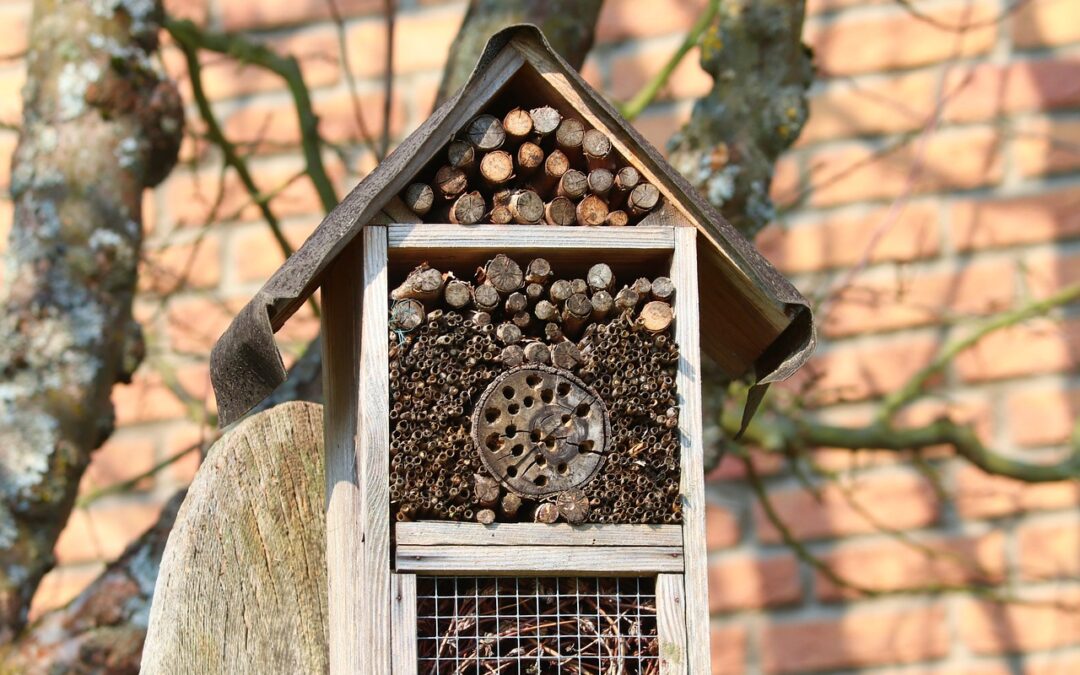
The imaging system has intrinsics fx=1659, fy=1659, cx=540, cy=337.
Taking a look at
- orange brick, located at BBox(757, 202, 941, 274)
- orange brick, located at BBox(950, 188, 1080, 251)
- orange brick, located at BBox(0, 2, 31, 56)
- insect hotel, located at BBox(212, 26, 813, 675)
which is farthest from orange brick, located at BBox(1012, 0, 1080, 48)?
orange brick, located at BBox(0, 2, 31, 56)

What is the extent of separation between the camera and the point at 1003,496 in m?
3.55

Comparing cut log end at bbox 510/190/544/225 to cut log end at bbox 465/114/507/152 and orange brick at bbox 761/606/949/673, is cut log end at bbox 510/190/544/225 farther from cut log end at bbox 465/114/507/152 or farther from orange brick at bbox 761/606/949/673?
orange brick at bbox 761/606/949/673

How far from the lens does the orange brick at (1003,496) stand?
3.54 metres

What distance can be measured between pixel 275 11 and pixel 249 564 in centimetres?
207

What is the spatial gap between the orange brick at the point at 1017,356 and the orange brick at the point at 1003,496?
10 cm

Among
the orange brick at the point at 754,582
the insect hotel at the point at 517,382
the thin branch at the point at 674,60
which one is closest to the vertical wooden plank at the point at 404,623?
the insect hotel at the point at 517,382

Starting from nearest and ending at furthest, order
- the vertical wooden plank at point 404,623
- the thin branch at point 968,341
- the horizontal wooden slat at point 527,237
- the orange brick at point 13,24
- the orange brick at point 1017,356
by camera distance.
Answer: the vertical wooden plank at point 404,623, the horizontal wooden slat at point 527,237, the thin branch at point 968,341, the orange brick at point 1017,356, the orange brick at point 13,24

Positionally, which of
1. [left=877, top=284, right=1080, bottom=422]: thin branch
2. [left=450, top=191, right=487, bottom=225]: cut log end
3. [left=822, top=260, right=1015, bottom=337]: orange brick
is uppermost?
[left=822, top=260, right=1015, bottom=337]: orange brick

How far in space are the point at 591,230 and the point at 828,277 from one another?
1.78 m

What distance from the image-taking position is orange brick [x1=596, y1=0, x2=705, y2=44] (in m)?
3.69

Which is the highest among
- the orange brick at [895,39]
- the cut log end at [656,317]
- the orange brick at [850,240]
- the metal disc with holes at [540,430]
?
the orange brick at [895,39]

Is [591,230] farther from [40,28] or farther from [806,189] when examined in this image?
[806,189]

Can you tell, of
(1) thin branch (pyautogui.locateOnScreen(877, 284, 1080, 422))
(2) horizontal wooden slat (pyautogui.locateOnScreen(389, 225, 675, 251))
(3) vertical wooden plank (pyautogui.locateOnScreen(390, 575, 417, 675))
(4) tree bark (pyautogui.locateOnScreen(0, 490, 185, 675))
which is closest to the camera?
(3) vertical wooden plank (pyautogui.locateOnScreen(390, 575, 417, 675))

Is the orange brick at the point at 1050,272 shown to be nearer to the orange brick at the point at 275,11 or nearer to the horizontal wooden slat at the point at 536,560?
the orange brick at the point at 275,11
